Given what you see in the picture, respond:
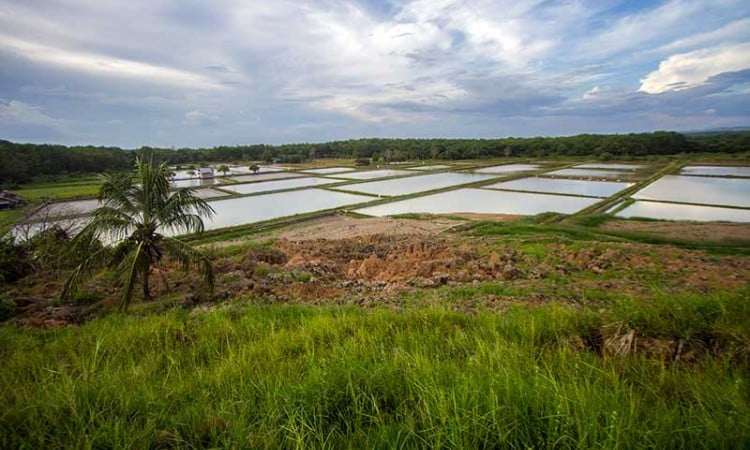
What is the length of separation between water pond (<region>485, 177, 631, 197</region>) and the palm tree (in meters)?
30.1

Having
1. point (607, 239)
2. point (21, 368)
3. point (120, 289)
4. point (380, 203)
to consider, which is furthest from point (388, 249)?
point (380, 203)

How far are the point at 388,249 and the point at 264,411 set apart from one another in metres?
11.5

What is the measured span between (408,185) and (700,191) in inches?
987

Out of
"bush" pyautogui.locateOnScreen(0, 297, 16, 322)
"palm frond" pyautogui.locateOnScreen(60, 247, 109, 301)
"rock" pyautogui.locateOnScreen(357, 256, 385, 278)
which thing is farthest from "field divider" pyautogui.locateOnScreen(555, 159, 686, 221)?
"bush" pyautogui.locateOnScreen(0, 297, 16, 322)

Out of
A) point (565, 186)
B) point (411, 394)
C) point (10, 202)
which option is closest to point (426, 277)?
point (411, 394)

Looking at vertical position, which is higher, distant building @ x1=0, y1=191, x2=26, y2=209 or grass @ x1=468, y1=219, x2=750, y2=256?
distant building @ x1=0, y1=191, x2=26, y2=209

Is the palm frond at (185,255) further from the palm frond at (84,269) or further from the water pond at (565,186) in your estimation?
the water pond at (565,186)

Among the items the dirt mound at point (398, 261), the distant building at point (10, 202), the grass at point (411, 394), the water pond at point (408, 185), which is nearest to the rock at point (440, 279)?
the dirt mound at point (398, 261)

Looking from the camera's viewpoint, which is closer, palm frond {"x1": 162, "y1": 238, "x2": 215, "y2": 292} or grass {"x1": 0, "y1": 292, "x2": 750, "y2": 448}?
grass {"x1": 0, "y1": 292, "x2": 750, "y2": 448}

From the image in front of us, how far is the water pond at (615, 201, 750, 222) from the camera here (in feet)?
66.4

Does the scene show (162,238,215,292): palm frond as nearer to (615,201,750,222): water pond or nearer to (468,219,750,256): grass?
(468,219,750,256): grass

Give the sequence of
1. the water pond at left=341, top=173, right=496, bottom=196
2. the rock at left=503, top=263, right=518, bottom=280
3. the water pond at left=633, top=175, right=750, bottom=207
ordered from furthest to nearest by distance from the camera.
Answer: the water pond at left=341, top=173, right=496, bottom=196 → the water pond at left=633, top=175, right=750, bottom=207 → the rock at left=503, top=263, right=518, bottom=280

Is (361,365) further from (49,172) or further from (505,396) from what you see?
(49,172)

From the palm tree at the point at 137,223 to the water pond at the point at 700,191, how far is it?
31188 millimetres
